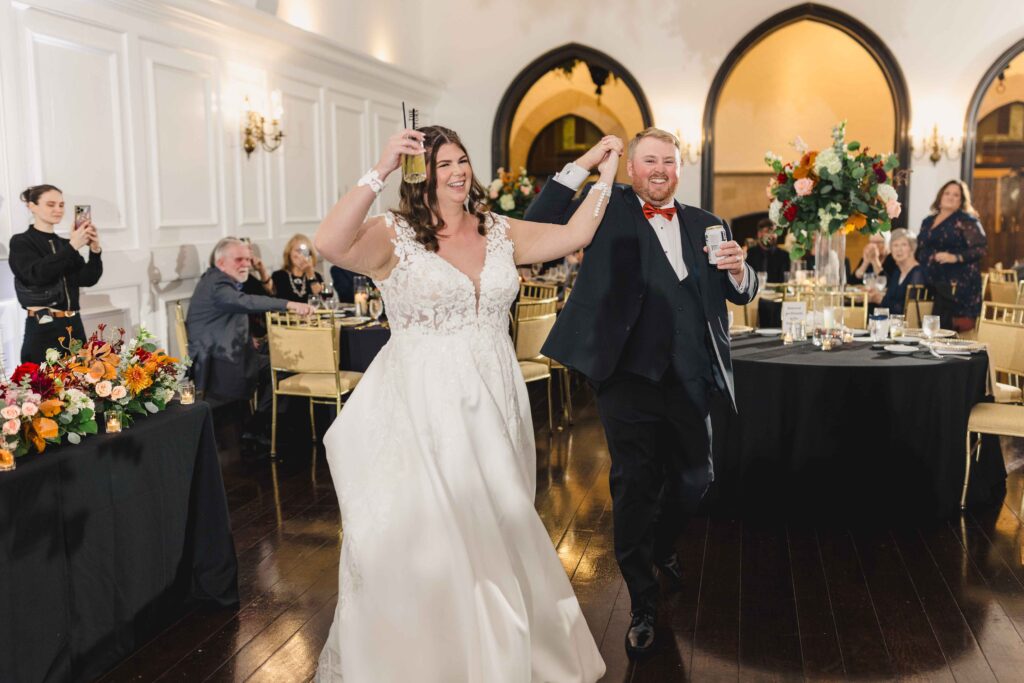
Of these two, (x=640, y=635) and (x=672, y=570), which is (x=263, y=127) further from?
(x=640, y=635)

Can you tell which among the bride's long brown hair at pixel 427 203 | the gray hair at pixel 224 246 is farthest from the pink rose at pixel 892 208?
the gray hair at pixel 224 246

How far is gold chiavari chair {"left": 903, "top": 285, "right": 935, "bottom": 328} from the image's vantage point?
23.6 feet

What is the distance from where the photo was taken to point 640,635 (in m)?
3.30

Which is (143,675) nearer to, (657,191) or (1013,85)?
(657,191)

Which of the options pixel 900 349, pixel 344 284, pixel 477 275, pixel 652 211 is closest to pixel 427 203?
pixel 477 275

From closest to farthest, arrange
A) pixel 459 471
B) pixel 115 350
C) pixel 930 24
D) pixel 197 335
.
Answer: pixel 459 471
pixel 115 350
pixel 197 335
pixel 930 24

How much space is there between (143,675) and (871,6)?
10322 mm

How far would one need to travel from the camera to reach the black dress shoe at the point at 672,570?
3906mm

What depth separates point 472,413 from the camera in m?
2.83

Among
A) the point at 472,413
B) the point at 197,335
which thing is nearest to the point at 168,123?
the point at 197,335

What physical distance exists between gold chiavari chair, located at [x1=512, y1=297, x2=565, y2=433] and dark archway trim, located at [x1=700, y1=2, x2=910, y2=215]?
5.40m

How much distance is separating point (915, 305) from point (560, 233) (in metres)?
5.08

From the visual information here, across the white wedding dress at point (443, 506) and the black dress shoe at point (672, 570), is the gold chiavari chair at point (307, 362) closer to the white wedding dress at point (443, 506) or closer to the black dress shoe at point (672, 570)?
the black dress shoe at point (672, 570)

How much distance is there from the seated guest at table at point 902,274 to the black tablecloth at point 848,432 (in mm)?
2512
